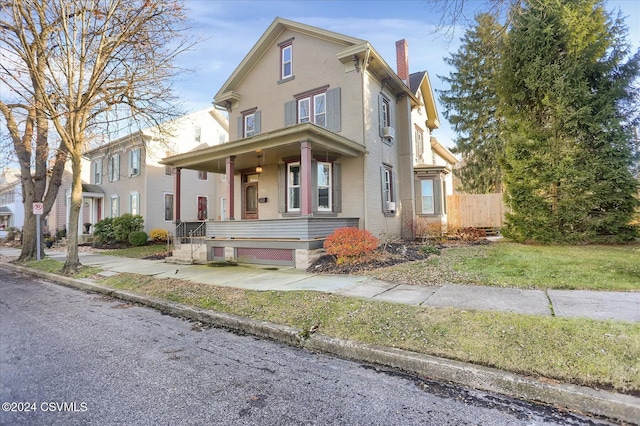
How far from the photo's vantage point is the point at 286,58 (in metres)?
14.0

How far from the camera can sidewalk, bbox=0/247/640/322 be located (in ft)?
15.3

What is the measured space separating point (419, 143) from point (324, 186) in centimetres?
892

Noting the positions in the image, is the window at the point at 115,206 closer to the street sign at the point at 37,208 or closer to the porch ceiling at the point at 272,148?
the street sign at the point at 37,208

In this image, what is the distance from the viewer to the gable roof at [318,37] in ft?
38.4

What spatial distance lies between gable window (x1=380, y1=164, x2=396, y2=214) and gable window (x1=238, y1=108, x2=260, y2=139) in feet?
19.8

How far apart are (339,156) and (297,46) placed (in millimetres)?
5181

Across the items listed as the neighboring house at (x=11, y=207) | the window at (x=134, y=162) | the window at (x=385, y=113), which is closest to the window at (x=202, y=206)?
the window at (x=134, y=162)

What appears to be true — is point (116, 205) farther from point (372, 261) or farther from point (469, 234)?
point (469, 234)

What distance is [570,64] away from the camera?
1147 cm

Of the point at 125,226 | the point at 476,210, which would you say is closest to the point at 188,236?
the point at 125,226

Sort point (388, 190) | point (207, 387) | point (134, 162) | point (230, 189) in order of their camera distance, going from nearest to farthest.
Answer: point (207, 387) → point (230, 189) → point (388, 190) → point (134, 162)

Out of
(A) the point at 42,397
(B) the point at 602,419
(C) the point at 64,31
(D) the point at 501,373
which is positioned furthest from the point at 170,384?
(C) the point at 64,31

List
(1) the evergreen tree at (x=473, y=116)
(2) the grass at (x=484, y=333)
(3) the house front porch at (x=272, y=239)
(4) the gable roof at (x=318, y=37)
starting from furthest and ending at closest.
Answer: (1) the evergreen tree at (x=473, y=116)
(4) the gable roof at (x=318, y=37)
(3) the house front porch at (x=272, y=239)
(2) the grass at (x=484, y=333)

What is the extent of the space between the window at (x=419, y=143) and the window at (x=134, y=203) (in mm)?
16626
